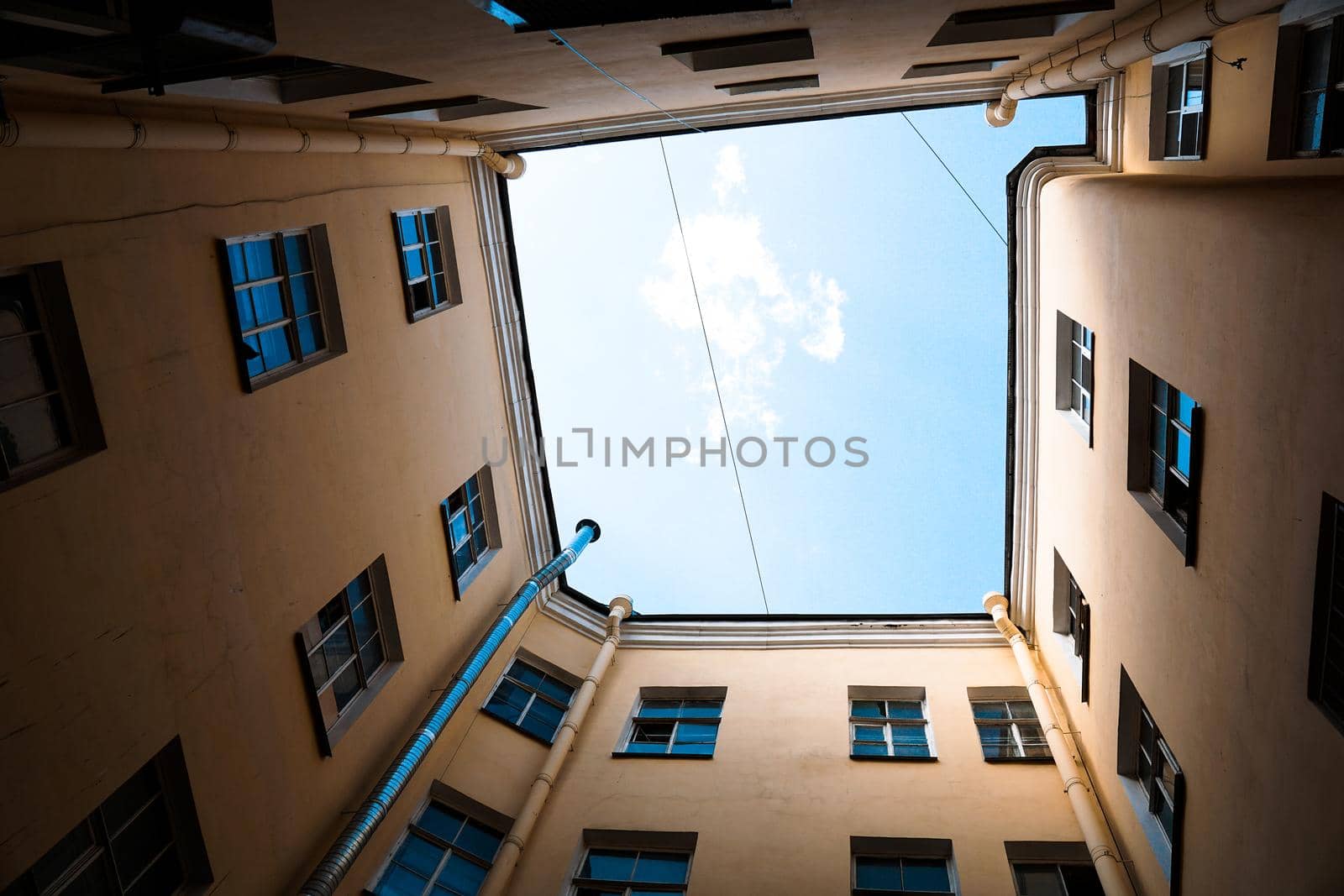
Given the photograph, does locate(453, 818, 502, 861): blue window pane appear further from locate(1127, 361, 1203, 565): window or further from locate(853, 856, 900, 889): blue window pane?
locate(1127, 361, 1203, 565): window

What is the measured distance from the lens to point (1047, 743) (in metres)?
12.9

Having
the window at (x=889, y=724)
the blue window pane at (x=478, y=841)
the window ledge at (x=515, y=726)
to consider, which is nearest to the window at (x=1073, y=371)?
the window at (x=889, y=724)

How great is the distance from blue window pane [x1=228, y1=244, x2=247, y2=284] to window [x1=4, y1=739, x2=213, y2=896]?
4.84 m

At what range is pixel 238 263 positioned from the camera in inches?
380

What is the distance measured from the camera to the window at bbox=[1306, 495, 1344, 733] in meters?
5.88

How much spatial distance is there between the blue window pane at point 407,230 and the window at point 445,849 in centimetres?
806

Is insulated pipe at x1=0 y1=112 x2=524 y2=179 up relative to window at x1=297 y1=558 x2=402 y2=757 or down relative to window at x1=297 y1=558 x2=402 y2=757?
up

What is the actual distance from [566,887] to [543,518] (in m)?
7.63

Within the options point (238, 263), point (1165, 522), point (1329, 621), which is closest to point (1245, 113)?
point (1165, 522)

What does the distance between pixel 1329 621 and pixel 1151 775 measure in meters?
5.08

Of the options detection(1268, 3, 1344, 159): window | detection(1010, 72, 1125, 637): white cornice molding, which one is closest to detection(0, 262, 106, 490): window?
detection(1268, 3, 1344, 159): window

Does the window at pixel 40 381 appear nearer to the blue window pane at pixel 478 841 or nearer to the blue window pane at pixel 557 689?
the blue window pane at pixel 478 841

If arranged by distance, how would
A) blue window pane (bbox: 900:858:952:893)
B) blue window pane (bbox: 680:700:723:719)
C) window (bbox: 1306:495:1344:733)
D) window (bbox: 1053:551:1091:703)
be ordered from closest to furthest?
window (bbox: 1306:495:1344:733), blue window pane (bbox: 900:858:952:893), window (bbox: 1053:551:1091:703), blue window pane (bbox: 680:700:723:719)

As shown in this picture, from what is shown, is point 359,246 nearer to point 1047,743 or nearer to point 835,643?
point 835,643
